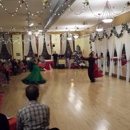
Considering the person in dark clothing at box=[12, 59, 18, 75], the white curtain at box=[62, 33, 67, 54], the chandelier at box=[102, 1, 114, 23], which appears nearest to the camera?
the chandelier at box=[102, 1, 114, 23]

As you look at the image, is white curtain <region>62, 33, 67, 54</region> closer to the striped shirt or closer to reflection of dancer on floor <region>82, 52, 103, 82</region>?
reflection of dancer on floor <region>82, 52, 103, 82</region>

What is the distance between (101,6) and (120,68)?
3940 mm

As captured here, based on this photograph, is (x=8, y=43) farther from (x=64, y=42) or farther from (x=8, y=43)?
(x=64, y=42)

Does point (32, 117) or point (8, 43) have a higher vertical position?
point (8, 43)

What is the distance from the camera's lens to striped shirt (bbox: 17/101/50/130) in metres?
2.52

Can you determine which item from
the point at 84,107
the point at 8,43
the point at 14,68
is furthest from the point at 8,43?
the point at 84,107

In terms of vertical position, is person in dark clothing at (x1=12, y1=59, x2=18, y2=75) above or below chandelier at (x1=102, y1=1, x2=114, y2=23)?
below

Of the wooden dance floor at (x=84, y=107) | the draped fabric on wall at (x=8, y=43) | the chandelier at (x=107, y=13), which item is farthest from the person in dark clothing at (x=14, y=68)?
the chandelier at (x=107, y=13)

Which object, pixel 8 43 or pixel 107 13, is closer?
pixel 107 13

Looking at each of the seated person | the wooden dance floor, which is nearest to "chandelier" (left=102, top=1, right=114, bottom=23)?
the wooden dance floor

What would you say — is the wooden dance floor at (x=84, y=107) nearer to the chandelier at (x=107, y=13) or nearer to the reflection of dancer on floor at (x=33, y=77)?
the reflection of dancer on floor at (x=33, y=77)

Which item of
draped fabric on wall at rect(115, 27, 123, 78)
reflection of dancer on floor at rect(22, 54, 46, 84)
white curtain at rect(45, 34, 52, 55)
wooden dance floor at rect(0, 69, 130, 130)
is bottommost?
wooden dance floor at rect(0, 69, 130, 130)

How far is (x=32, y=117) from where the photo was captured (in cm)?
252

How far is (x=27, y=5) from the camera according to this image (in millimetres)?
9227
